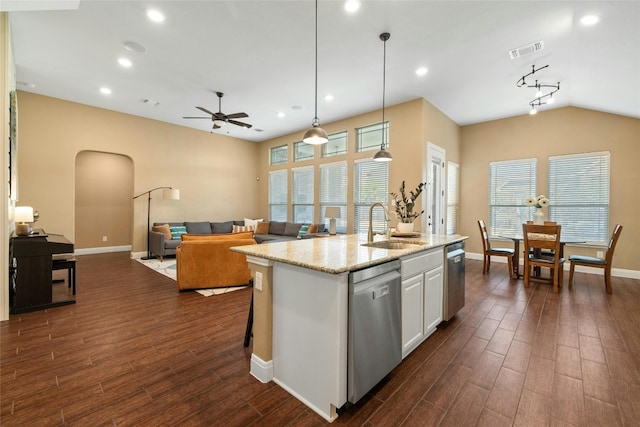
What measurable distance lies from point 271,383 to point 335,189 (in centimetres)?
540

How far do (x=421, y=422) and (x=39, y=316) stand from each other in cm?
399

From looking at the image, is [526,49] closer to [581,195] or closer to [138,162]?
[581,195]

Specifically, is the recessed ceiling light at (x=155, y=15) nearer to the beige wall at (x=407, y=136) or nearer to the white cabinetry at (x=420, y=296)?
the white cabinetry at (x=420, y=296)

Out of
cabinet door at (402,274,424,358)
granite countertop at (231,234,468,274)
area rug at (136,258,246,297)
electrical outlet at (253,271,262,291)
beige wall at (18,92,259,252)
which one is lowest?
area rug at (136,258,246,297)

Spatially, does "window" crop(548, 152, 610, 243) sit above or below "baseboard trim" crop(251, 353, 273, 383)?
above

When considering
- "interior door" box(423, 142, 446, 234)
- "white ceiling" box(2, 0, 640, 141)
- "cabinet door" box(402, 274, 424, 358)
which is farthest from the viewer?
"interior door" box(423, 142, 446, 234)

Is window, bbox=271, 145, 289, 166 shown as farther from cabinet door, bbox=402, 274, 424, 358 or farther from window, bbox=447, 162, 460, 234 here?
cabinet door, bbox=402, 274, 424, 358

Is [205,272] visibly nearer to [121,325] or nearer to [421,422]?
[121,325]

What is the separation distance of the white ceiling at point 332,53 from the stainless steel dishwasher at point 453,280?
251 cm

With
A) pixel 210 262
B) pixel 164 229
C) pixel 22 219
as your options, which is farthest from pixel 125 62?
pixel 164 229

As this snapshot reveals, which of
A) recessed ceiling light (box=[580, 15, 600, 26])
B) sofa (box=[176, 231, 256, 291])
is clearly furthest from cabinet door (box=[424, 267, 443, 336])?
recessed ceiling light (box=[580, 15, 600, 26])

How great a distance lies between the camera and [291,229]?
7.56 m

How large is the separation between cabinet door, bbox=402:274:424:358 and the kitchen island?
0.13 ft

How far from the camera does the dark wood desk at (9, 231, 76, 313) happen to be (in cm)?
325
